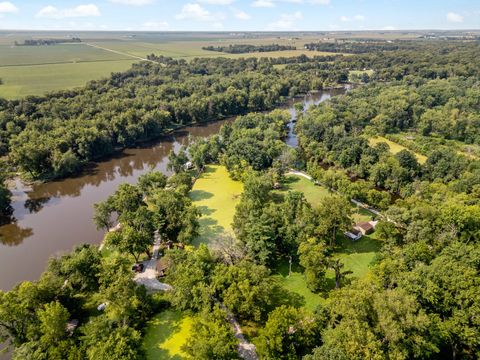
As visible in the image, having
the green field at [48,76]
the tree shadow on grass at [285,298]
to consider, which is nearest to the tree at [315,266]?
the tree shadow on grass at [285,298]

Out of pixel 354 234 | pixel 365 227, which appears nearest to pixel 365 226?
pixel 365 227

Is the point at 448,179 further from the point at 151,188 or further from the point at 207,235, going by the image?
the point at 151,188

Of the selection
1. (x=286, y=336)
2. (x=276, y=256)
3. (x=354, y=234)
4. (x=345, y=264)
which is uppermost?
(x=286, y=336)

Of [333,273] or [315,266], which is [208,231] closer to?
[315,266]

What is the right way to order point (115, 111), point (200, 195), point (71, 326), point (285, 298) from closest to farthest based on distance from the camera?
point (71, 326) < point (285, 298) < point (200, 195) < point (115, 111)

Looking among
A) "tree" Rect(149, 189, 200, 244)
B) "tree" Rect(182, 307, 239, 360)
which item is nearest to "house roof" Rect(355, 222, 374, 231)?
"tree" Rect(149, 189, 200, 244)

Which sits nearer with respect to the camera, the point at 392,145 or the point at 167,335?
the point at 167,335
